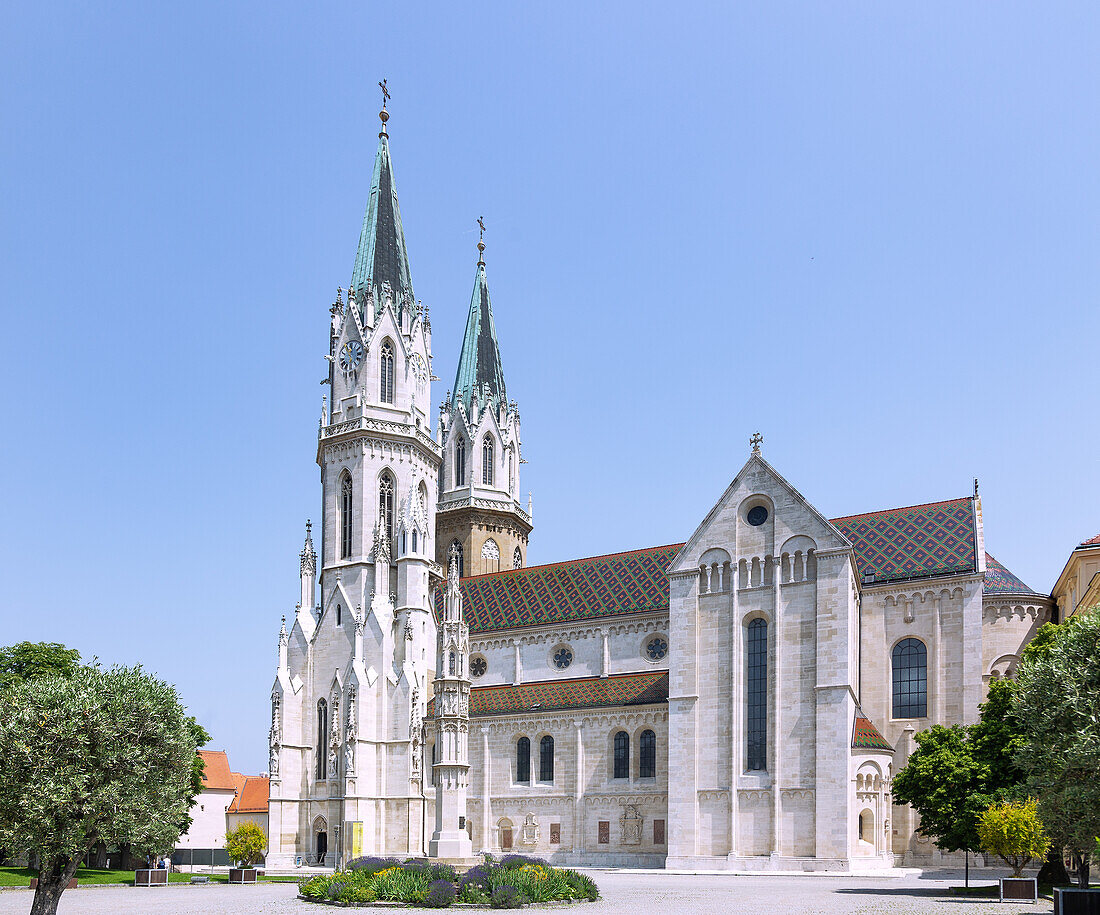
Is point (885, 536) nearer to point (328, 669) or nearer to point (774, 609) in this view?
point (774, 609)

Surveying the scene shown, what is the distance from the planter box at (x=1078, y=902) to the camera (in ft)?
74.2

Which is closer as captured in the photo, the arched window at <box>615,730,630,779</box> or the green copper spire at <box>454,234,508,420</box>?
the arched window at <box>615,730,630,779</box>

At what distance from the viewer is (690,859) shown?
51156 millimetres

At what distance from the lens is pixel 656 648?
6144 centimetres

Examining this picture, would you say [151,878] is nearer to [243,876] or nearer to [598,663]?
[243,876]

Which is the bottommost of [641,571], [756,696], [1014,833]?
[1014,833]

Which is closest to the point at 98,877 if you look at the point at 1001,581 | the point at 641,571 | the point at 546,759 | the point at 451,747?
the point at 451,747

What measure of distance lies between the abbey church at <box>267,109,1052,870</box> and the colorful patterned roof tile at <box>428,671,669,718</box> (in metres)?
0.17

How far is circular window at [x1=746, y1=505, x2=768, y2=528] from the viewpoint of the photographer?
53625 mm

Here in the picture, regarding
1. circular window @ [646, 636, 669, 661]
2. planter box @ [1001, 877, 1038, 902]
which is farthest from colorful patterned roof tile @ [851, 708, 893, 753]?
planter box @ [1001, 877, 1038, 902]

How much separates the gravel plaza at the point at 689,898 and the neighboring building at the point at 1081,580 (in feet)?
41.6

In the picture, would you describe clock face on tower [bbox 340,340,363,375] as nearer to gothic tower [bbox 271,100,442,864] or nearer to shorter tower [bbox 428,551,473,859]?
gothic tower [bbox 271,100,442,864]

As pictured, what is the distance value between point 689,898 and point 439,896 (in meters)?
8.58

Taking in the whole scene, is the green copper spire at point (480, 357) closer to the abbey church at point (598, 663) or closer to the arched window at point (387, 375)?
the abbey church at point (598, 663)
